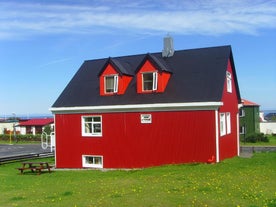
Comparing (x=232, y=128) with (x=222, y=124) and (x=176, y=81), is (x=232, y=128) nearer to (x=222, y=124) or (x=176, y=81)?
(x=222, y=124)

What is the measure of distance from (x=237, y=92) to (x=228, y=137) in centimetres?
513

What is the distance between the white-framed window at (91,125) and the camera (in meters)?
24.7

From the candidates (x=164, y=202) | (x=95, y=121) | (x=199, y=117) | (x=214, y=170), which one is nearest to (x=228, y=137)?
(x=199, y=117)

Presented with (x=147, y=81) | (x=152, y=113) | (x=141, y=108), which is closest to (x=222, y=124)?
(x=152, y=113)

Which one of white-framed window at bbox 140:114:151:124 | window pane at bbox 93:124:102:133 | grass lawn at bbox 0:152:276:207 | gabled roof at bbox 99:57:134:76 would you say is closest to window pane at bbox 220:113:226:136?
white-framed window at bbox 140:114:151:124

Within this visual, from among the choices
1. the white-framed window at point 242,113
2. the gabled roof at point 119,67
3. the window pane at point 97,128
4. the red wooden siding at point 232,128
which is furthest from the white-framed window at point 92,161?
the white-framed window at point 242,113

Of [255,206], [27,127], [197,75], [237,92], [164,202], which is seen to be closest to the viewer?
[255,206]

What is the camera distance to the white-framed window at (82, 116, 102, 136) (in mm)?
24656

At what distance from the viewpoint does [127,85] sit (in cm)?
2494

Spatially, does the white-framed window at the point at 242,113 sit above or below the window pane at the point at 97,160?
above

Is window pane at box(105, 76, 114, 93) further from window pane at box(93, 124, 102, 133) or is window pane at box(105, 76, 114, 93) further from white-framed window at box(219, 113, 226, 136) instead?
white-framed window at box(219, 113, 226, 136)

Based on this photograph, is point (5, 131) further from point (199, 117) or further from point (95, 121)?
point (199, 117)

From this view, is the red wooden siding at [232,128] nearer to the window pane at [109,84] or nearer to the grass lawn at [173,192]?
the grass lawn at [173,192]

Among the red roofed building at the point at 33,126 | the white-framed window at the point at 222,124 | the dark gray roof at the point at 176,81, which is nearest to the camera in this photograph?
the dark gray roof at the point at 176,81
